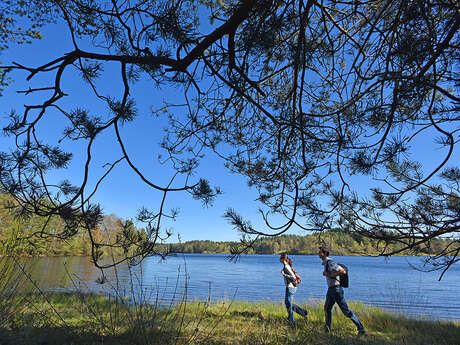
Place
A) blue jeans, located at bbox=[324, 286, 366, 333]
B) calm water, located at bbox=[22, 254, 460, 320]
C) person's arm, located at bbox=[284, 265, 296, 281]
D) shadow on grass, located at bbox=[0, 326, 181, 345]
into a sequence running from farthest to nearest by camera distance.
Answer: person's arm, located at bbox=[284, 265, 296, 281] < blue jeans, located at bbox=[324, 286, 366, 333] < calm water, located at bbox=[22, 254, 460, 320] < shadow on grass, located at bbox=[0, 326, 181, 345]

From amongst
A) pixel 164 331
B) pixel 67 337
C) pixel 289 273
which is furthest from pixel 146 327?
pixel 289 273

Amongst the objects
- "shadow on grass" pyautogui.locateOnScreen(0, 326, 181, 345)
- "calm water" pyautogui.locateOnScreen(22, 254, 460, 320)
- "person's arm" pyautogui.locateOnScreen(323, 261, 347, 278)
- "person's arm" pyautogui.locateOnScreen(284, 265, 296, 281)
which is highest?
"person's arm" pyautogui.locateOnScreen(323, 261, 347, 278)

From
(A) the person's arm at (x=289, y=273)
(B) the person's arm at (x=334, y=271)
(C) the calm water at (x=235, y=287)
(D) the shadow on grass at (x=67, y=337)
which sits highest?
(B) the person's arm at (x=334, y=271)

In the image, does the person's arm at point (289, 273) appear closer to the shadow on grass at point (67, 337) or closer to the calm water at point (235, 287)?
the calm water at point (235, 287)

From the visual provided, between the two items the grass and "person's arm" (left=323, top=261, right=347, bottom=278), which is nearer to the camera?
the grass

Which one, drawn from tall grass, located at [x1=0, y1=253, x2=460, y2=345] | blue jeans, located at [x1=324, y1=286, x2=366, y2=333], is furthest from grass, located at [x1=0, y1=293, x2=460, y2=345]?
blue jeans, located at [x1=324, y1=286, x2=366, y2=333]

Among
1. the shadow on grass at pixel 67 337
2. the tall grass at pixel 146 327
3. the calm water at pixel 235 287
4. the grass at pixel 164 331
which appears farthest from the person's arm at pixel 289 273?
the shadow on grass at pixel 67 337

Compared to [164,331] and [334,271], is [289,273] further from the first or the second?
[164,331]

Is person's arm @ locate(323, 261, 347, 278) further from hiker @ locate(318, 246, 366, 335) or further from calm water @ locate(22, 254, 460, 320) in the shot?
calm water @ locate(22, 254, 460, 320)

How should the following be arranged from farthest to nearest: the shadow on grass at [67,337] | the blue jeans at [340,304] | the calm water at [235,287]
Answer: the blue jeans at [340,304] < the calm water at [235,287] < the shadow on grass at [67,337]

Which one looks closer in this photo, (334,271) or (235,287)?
(334,271)

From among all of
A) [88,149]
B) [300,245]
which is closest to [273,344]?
[300,245]

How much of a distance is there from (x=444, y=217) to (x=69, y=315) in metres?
5.02

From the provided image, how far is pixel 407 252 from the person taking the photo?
6.88ft
